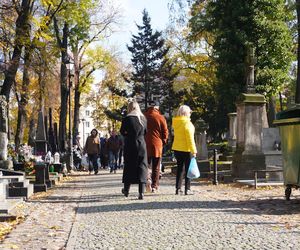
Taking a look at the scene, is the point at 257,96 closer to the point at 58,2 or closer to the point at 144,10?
the point at 58,2

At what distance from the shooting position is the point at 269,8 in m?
29.6

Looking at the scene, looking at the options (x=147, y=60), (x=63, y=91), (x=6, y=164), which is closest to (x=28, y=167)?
(x=6, y=164)

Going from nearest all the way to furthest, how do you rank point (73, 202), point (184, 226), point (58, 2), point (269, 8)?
point (184, 226), point (73, 202), point (58, 2), point (269, 8)

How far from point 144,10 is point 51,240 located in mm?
59148

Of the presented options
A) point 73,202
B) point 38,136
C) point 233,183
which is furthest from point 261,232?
point 38,136

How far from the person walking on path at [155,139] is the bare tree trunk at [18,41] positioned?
343 inches

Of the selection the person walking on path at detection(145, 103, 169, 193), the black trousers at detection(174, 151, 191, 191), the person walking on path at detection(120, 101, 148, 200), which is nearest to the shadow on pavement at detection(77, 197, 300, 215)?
the person walking on path at detection(120, 101, 148, 200)

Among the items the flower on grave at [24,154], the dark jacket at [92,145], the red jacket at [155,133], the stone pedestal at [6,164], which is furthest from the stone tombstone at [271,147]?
the dark jacket at [92,145]

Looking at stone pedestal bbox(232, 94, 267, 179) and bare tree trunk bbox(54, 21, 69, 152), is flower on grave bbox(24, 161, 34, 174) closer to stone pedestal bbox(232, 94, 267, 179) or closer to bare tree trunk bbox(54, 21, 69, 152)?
stone pedestal bbox(232, 94, 267, 179)

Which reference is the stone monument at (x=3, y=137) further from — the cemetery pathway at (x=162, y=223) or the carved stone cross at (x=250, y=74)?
the carved stone cross at (x=250, y=74)

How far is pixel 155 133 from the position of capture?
12359 mm

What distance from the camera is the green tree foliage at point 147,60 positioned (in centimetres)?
6053

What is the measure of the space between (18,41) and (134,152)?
1016 cm

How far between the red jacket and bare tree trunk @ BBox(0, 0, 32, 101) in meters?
8.67
